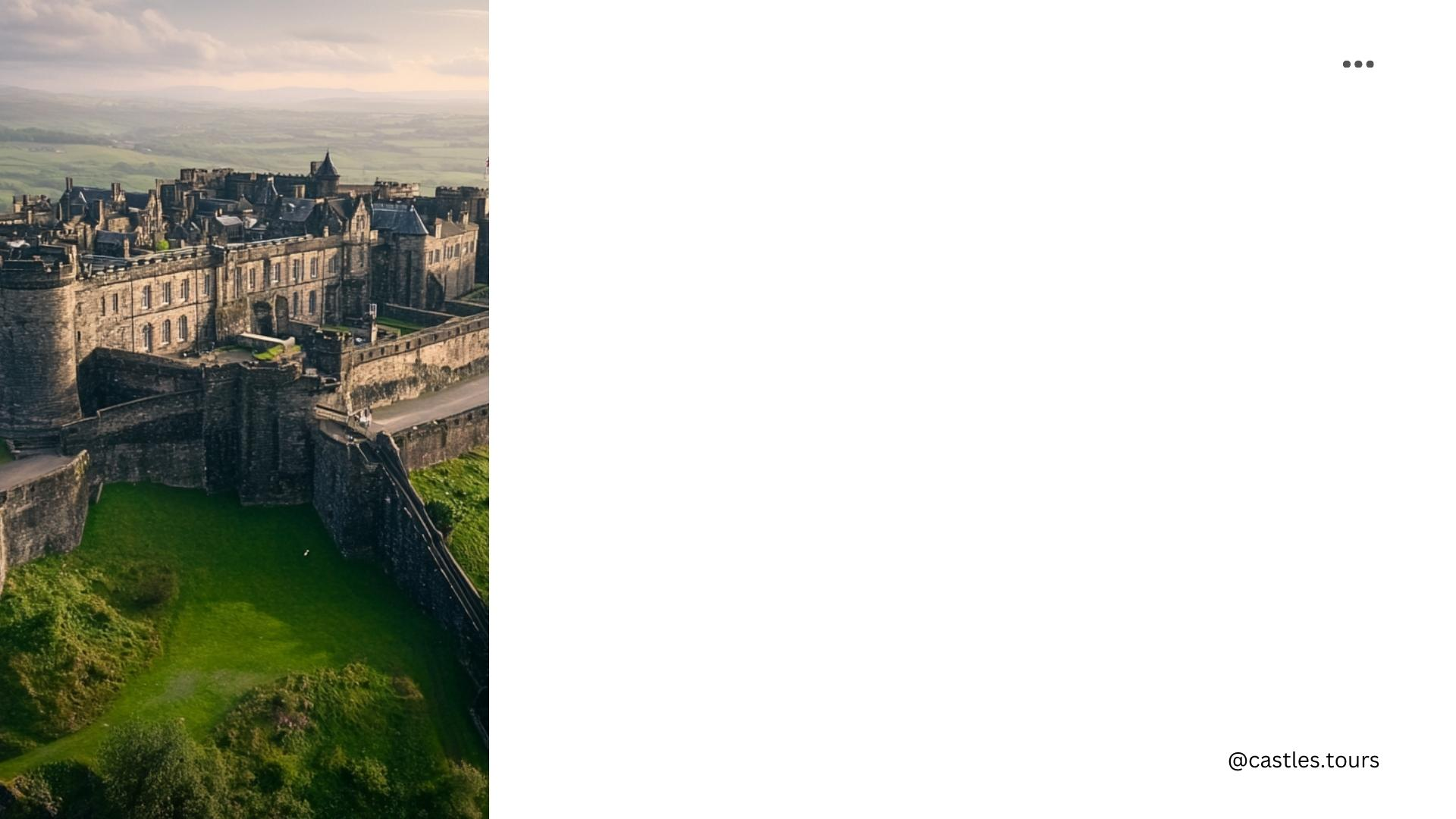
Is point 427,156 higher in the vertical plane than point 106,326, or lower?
higher

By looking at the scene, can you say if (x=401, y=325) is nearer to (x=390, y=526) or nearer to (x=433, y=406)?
(x=433, y=406)

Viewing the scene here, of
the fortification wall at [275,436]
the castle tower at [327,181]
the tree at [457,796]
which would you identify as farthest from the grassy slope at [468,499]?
the castle tower at [327,181]

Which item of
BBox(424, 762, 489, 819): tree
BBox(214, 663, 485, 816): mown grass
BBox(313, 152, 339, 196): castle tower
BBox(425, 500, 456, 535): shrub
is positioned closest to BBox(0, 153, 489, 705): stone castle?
BBox(313, 152, 339, 196): castle tower

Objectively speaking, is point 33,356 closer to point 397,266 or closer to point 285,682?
point 285,682

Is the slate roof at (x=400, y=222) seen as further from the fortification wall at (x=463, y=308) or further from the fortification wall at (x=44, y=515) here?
the fortification wall at (x=44, y=515)

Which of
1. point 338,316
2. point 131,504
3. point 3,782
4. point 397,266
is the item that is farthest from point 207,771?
point 397,266
